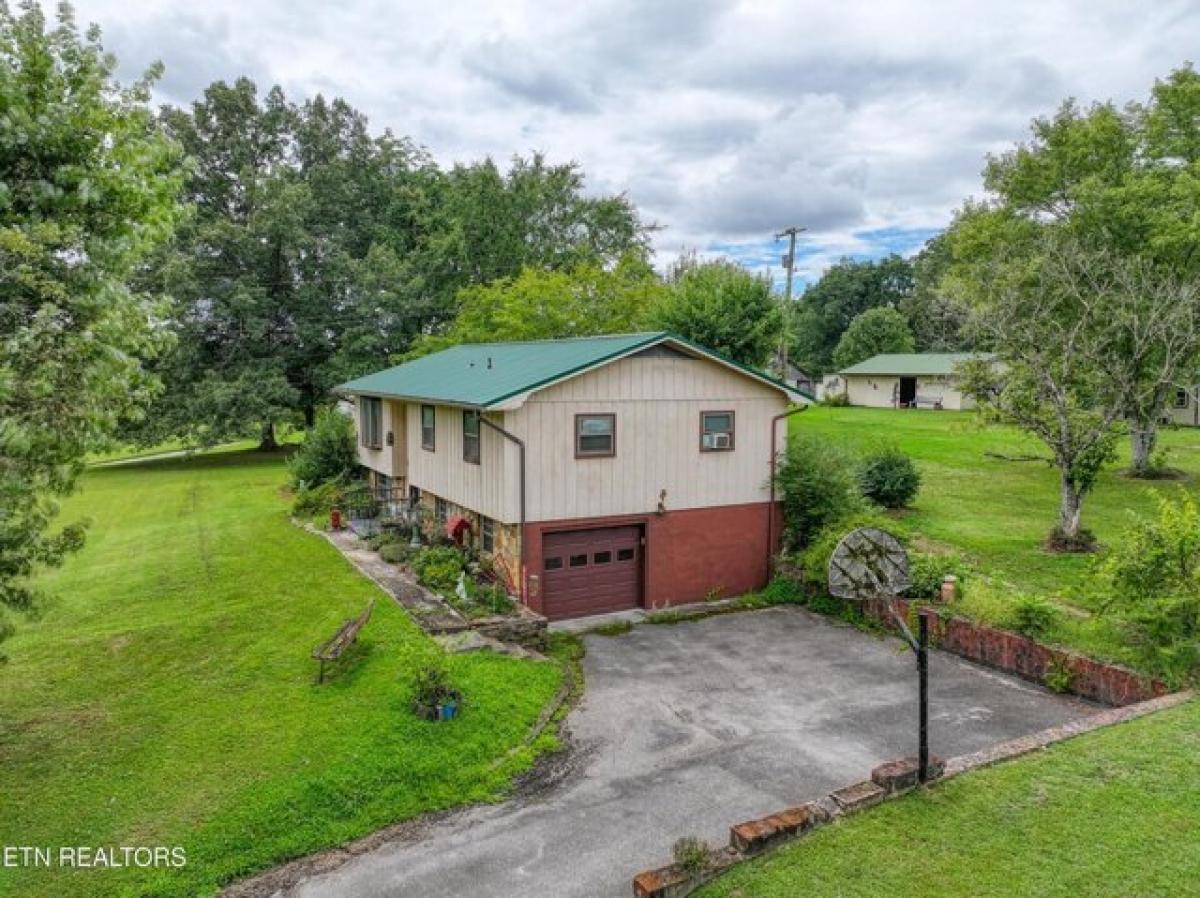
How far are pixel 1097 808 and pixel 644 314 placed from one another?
28220 millimetres

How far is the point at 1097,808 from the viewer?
772 cm

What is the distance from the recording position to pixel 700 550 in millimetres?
16750

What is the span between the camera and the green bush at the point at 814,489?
17.2 meters

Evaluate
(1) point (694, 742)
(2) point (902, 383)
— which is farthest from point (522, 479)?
A: (2) point (902, 383)

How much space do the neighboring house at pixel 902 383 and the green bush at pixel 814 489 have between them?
3504 cm

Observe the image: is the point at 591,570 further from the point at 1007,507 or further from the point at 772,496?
the point at 1007,507

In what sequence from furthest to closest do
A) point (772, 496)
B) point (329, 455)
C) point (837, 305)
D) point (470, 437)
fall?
point (837, 305), point (329, 455), point (772, 496), point (470, 437)

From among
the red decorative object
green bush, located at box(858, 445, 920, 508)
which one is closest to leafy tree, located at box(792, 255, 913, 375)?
green bush, located at box(858, 445, 920, 508)

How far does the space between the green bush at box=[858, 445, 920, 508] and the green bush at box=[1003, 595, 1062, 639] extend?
9.77m

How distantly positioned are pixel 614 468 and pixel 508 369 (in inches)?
140

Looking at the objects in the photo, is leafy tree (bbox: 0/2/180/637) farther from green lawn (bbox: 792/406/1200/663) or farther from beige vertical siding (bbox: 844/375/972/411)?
beige vertical siding (bbox: 844/375/972/411)

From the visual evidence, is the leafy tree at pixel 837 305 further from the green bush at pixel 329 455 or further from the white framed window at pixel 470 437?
the white framed window at pixel 470 437

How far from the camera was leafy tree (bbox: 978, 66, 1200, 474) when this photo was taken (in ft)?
77.8

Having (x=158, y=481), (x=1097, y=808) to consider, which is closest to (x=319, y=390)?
(x=158, y=481)
